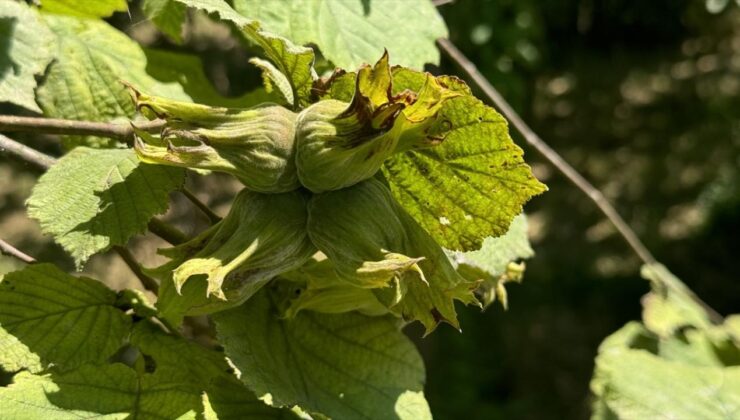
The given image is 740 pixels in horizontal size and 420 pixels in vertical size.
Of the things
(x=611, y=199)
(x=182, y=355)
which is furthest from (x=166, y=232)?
(x=611, y=199)

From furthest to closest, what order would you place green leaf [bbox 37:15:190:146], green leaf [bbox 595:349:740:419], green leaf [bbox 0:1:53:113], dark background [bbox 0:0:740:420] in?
dark background [bbox 0:0:740:420]
green leaf [bbox 595:349:740:419]
green leaf [bbox 37:15:190:146]
green leaf [bbox 0:1:53:113]

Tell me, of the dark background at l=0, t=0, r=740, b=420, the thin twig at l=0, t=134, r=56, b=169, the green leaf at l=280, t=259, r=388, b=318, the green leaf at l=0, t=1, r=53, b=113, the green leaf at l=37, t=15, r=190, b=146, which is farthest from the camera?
the dark background at l=0, t=0, r=740, b=420

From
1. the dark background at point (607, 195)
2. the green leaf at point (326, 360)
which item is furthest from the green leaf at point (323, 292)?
the dark background at point (607, 195)

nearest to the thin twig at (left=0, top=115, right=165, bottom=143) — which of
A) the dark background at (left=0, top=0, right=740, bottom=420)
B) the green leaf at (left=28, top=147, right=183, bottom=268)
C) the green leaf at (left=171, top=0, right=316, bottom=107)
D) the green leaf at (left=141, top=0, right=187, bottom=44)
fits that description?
the green leaf at (left=28, top=147, right=183, bottom=268)

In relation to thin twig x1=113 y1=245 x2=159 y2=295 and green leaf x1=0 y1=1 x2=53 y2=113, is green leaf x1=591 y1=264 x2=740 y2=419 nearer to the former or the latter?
thin twig x1=113 y1=245 x2=159 y2=295

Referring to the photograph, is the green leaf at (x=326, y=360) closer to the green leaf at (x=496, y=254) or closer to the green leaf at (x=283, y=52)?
the green leaf at (x=496, y=254)

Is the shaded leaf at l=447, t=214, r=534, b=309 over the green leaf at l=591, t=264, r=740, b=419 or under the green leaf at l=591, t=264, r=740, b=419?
under
